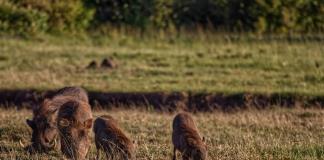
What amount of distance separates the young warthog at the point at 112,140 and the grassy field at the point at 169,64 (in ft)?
18.1

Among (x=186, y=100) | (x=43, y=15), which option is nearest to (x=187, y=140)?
(x=186, y=100)

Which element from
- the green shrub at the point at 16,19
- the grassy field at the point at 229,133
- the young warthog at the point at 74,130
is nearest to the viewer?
the young warthog at the point at 74,130

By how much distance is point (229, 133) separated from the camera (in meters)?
11.7

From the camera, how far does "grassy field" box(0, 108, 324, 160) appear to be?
1002 cm

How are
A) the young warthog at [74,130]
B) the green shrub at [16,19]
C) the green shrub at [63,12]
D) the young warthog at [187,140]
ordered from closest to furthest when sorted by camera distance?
1. the young warthog at [187,140]
2. the young warthog at [74,130]
3. the green shrub at [16,19]
4. the green shrub at [63,12]

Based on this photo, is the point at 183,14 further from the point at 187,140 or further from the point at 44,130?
the point at 187,140

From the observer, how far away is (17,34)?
21.9 m

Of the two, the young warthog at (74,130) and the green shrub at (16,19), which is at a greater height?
the young warthog at (74,130)

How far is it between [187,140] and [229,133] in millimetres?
2585

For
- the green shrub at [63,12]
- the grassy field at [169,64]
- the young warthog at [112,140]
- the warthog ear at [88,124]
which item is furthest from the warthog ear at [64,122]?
the green shrub at [63,12]

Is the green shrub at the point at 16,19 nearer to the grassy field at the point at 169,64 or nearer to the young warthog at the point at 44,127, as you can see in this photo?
the grassy field at the point at 169,64

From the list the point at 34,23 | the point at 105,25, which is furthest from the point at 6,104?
the point at 105,25

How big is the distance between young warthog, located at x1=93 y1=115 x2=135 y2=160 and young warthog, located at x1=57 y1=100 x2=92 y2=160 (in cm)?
14

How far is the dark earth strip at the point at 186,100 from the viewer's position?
14797mm
